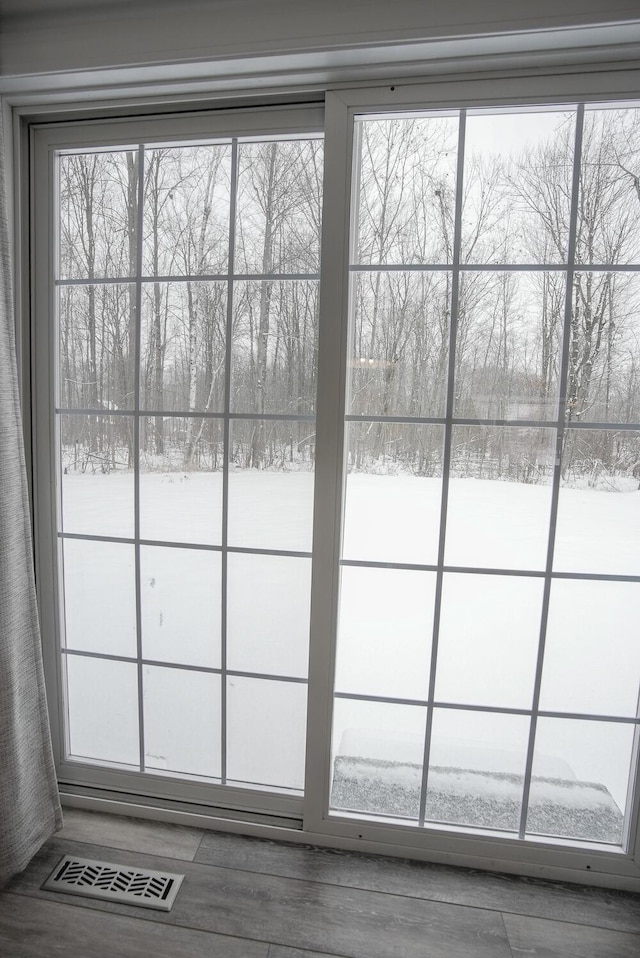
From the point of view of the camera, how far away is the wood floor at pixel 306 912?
3.78 feet

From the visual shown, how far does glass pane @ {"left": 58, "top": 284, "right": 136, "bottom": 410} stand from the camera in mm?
1484

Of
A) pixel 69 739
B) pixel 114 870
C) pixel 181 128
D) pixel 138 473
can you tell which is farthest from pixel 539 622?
pixel 181 128

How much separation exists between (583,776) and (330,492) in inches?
42.8

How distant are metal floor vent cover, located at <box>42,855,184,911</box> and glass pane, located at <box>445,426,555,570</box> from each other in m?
1.19

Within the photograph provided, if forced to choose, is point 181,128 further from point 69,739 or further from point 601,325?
point 69,739

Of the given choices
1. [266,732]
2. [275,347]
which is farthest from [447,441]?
[266,732]

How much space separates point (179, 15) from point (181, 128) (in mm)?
243

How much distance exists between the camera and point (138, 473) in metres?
1.51

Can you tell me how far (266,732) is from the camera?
1.51 meters

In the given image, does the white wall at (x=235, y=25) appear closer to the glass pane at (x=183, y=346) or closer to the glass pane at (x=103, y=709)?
the glass pane at (x=183, y=346)

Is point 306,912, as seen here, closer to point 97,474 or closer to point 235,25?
point 97,474

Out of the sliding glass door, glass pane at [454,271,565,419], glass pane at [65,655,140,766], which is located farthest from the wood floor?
glass pane at [454,271,565,419]

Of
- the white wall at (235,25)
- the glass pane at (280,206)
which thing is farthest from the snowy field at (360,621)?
the white wall at (235,25)

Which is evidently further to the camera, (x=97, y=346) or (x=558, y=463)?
(x=97, y=346)
